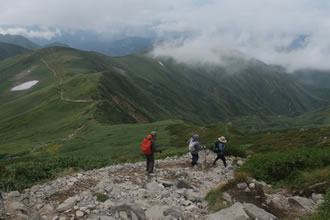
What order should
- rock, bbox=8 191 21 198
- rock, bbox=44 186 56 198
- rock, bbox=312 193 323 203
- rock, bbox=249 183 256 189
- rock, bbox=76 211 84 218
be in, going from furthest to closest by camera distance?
rock, bbox=44 186 56 198
rock, bbox=8 191 21 198
rock, bbox=312 193 323 203
rock, bbox=249 183 256 189
rock, bbox=76 211 84 218

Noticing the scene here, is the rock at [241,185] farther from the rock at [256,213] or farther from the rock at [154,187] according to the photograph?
the rock at [154,187]

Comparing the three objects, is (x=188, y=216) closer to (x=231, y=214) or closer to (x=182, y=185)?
(x=231, y=214)

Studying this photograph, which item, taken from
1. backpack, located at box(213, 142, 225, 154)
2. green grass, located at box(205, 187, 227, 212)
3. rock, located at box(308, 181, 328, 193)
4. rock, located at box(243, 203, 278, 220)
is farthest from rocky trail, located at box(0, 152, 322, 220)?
backpack, located at box(213, 142, 225, 154)

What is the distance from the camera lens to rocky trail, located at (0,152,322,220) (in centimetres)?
1260

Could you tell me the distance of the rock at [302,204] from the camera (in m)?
13.5

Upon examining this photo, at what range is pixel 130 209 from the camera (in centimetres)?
1269

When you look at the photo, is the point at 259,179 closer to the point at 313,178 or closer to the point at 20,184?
the point at 313,178

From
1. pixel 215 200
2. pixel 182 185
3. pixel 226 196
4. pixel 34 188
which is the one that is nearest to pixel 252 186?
pixel 226 196

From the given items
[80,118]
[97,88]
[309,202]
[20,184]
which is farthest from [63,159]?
[97,88]


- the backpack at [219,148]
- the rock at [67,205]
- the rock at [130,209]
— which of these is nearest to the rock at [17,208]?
the rock at [67,205]

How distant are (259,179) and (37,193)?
15.2m

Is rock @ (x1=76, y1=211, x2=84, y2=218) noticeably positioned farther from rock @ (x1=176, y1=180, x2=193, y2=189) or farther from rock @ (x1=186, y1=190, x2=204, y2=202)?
rock @ (x1=176, y1=180, x2=193, y2=189)

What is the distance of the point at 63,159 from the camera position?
26.0 m

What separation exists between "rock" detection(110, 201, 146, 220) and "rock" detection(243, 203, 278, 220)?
4.77 meters
